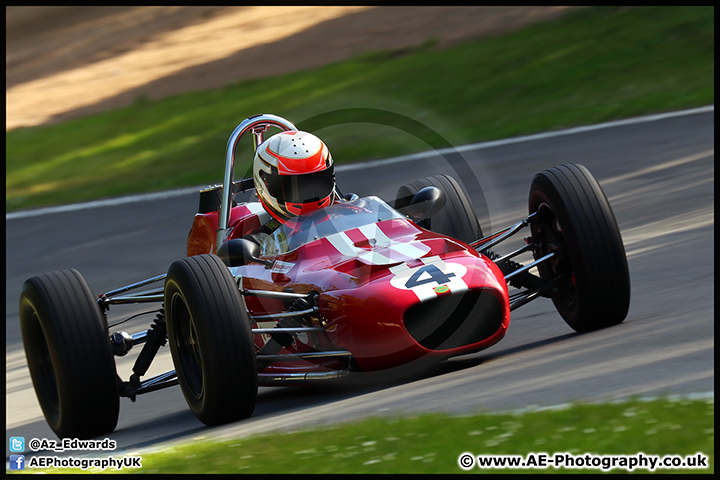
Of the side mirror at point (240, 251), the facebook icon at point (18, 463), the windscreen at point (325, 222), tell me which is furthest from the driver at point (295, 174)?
the facebook icon at point (18, 463)

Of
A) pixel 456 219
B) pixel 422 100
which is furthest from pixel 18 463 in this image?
pixel 422 100

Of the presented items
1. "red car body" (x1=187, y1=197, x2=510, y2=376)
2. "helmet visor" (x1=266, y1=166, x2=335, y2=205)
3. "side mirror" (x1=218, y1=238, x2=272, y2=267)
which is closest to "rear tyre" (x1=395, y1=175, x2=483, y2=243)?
"helmet visor" (x1=266, y1=166, x2=335, y2=205)

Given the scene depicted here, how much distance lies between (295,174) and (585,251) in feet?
6.54

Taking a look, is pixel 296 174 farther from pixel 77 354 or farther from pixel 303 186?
pixel 77 354

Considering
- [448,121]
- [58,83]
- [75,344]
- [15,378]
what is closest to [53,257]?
[15,378]

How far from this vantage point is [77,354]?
6941mm

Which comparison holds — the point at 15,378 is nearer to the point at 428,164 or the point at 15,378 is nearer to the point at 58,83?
the point at 428,164

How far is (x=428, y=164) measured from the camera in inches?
644

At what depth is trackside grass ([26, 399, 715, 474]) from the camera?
433cm

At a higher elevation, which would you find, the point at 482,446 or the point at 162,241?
the point at 482,446

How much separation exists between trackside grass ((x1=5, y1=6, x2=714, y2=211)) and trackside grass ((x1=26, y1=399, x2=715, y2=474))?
11192 millimetres

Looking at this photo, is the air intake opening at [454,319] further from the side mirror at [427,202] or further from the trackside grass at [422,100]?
the trackside grass at [422,100]

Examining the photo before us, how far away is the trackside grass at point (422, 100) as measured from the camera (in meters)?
17.8

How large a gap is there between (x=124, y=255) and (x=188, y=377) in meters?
7.44
